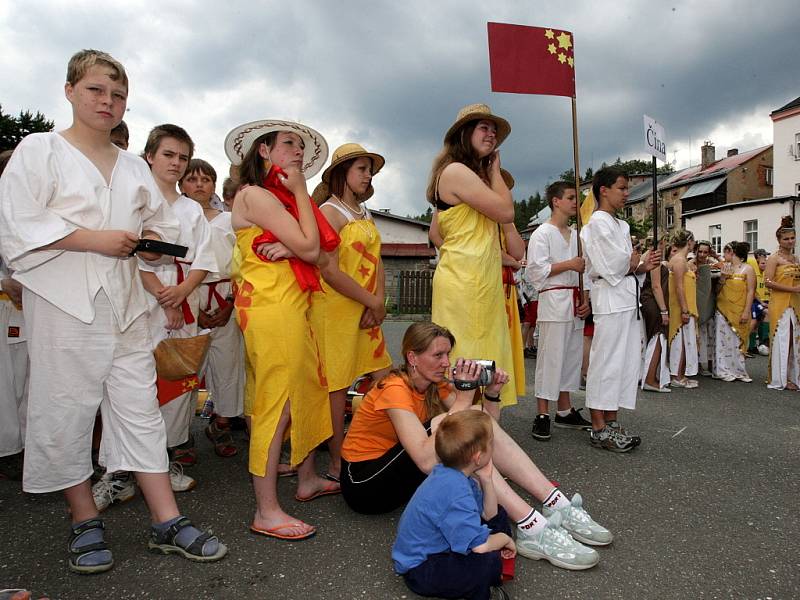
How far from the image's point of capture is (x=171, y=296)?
297 cm

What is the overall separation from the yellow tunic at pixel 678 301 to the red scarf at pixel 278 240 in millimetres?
6037

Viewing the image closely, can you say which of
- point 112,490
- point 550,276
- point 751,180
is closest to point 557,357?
point 550,276

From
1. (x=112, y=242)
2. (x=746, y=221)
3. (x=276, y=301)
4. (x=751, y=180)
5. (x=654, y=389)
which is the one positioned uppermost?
(x=751, y=180)

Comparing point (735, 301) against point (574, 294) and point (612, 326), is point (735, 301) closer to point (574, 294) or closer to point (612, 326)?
point (574, 294)

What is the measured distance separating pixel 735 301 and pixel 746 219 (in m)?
26.1

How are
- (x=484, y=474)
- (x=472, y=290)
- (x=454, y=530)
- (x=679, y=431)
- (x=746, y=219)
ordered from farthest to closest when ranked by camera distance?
1. (x=746, y=219)
2. (x=679, y=431)
3. (x=472, y=290)
4. (x=484, y=474)
5. (x=454, y=530)

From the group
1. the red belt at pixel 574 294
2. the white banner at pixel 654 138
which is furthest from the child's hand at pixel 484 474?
the white banner at pixel 654 138

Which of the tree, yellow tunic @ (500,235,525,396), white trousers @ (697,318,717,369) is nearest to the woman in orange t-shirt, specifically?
yellow tunic @ (500,235,525,396)

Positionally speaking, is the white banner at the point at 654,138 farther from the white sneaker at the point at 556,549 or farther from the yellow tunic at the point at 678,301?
the white sneaker at the point at 556,549

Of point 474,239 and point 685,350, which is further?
point 685,350

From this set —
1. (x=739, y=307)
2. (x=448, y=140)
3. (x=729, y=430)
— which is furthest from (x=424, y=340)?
(x=739, y=307)

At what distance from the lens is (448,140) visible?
3582mm

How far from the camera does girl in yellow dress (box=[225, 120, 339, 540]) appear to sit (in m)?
2.80

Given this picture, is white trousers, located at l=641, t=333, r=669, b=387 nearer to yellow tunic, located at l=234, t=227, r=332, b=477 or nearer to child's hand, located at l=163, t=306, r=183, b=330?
yellow tunic, located at l=234, t=227, r=332, b=477
